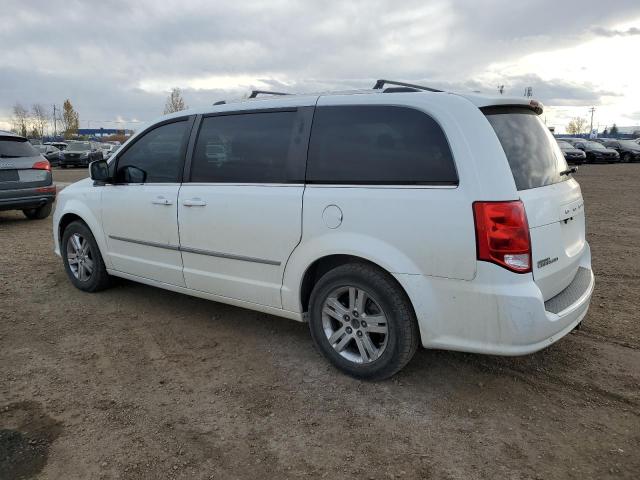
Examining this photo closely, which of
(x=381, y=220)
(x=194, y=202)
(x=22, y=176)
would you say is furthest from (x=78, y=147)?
(x=381, y=220)

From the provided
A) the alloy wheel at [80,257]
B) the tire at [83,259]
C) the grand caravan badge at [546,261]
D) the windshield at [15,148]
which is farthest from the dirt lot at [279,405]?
the windshield at [15,148]

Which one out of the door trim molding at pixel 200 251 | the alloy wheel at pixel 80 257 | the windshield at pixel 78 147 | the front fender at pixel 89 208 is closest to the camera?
the door trim molding at pixel 200 251

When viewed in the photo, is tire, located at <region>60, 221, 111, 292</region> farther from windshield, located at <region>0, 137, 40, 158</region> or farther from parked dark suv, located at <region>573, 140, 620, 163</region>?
parked dark suv, located at <region>573, 140, 620, 163</region>

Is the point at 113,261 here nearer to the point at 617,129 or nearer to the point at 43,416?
the point at 43,416

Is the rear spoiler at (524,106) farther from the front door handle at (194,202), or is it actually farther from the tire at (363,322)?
the front door handle at (194,202)

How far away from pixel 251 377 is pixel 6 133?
8158mm

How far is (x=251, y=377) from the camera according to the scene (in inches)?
139

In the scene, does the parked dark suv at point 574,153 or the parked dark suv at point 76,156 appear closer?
the parked dark suv at point 574,153

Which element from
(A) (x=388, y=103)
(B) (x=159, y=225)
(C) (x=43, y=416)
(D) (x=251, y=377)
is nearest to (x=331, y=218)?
(A) (x=388, y=103)

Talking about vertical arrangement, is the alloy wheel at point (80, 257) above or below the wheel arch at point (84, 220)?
below

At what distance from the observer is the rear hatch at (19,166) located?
8938 millimetres

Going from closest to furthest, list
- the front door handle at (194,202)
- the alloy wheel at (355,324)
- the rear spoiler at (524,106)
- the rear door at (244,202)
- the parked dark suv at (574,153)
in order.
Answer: the rear spoiler at (524,106), the alloy wheel at (355,324), the rear door at (244,202), the front door handle at (194,202), the parked dark suv at (574,153)

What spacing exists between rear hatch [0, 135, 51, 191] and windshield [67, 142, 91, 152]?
2467cm

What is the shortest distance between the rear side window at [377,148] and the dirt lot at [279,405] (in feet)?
4.40
